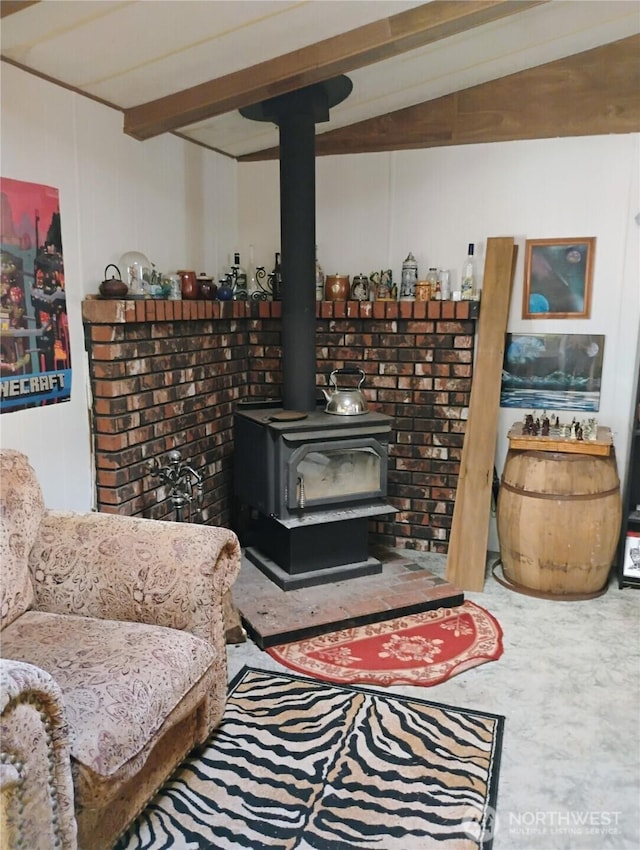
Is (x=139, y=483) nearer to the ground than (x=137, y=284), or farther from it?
nearer to the ground

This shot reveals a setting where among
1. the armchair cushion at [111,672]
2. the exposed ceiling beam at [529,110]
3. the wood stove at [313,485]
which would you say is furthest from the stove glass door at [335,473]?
the exposed ceiling beam at [529,110]

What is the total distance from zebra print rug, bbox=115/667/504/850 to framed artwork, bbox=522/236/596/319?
2020 mm

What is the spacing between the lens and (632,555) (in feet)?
10.4

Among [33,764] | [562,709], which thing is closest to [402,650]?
[562,709]

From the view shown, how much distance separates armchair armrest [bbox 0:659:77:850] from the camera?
46.8 inches

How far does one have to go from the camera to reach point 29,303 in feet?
7.57

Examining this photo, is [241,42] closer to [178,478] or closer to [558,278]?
[178,478]

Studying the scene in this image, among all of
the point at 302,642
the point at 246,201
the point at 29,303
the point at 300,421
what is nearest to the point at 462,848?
the point at 302,642

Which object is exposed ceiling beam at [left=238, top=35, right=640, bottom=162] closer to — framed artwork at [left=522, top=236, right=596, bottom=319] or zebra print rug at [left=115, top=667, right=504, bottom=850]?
framed artwork at [left=522, top=236, right=596, bottom=319]

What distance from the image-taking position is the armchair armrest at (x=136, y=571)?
6.16ft

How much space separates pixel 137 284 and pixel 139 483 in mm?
855

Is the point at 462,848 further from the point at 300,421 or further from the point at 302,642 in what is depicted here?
the point at 300,421

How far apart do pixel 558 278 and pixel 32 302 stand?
2433 mm

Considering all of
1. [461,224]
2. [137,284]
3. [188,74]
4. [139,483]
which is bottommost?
[139,483]
